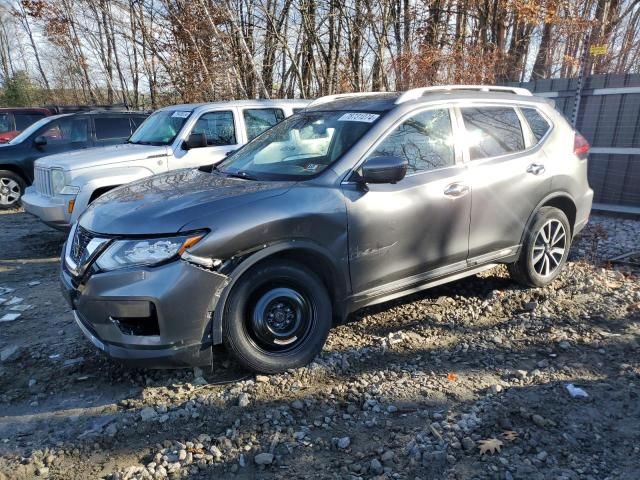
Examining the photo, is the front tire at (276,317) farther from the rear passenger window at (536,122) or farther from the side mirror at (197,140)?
the side mirror at (197,140)

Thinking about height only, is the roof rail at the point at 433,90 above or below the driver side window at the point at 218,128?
above

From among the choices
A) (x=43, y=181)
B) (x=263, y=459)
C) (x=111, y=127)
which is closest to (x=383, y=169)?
(x=263, y=459)

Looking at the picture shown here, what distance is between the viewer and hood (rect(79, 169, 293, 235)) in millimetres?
2928

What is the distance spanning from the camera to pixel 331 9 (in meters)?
12.4

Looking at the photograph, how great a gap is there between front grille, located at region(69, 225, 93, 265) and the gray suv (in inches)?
0.7

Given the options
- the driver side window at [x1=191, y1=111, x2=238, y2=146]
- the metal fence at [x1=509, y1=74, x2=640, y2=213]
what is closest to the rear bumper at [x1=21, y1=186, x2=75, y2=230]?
the driver side window at [x1=191, y1=111, x2=238, y2=146]

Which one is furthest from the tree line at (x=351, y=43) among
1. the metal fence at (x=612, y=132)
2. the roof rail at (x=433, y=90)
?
the roof rail at (x=433, y=90)

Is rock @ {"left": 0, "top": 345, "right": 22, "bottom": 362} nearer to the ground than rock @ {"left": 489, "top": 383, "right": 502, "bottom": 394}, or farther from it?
nearer to the ground

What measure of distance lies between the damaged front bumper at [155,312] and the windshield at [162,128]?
4374 mm

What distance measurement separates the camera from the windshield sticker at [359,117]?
3729mm

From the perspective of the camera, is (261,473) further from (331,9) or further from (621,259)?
(331,9)

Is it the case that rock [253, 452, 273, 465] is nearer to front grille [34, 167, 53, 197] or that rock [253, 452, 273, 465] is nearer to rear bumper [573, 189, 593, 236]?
rear bumper [573, 189, 593, 236]

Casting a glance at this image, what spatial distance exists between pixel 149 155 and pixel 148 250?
400cm

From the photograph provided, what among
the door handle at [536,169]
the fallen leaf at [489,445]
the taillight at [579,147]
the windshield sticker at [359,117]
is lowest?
the fallen leaf at [489,445]
